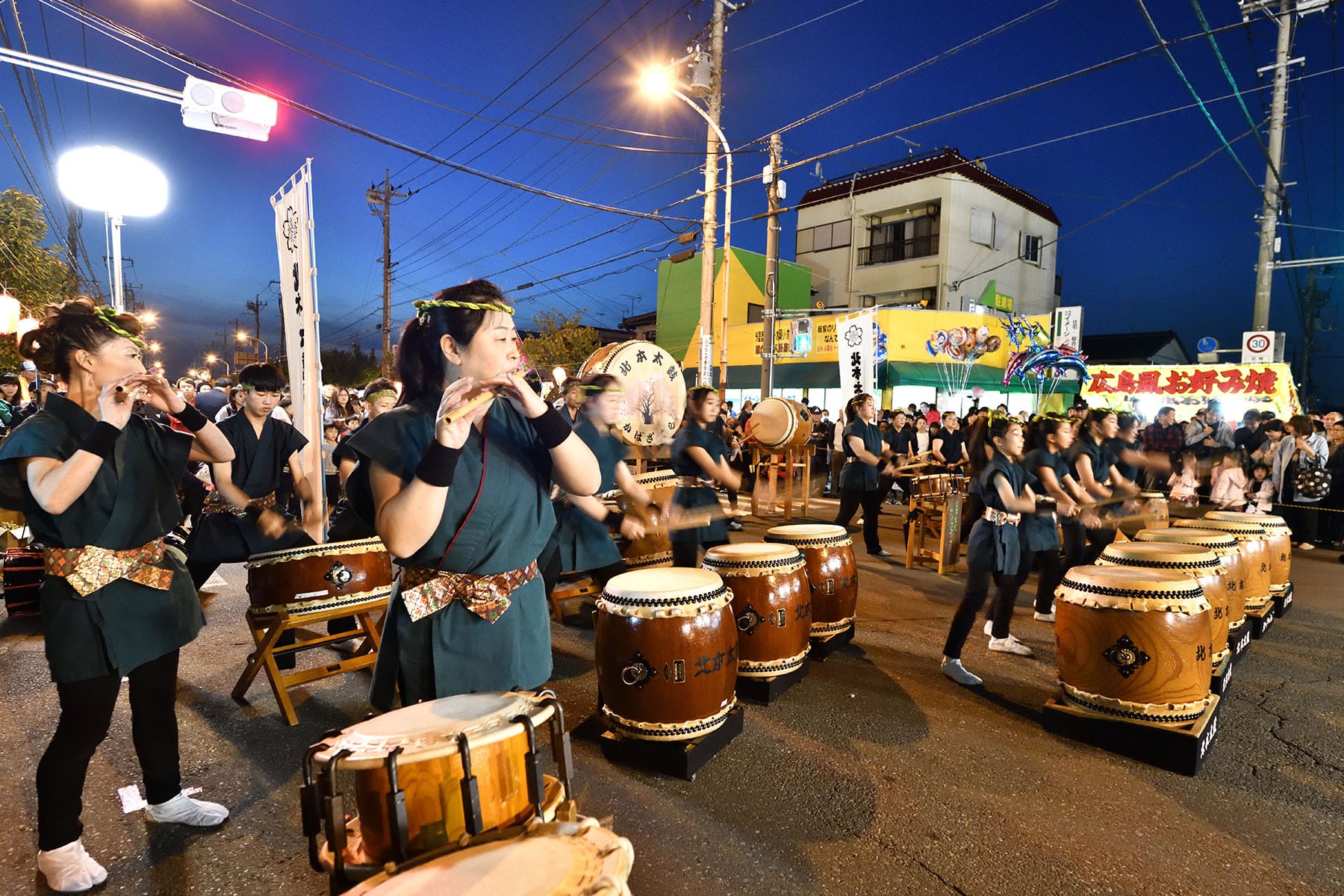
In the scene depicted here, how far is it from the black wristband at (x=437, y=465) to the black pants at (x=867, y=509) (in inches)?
269

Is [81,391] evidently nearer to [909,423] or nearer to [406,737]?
[406,737]

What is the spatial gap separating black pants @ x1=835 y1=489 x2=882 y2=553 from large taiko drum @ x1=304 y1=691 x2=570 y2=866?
22.0 feet

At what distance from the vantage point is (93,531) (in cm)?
219

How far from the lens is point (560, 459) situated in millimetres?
1707

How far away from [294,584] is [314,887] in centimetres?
170

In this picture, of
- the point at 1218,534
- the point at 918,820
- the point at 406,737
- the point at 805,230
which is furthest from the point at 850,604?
the point at 805,230

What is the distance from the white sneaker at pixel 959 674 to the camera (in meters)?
4.09

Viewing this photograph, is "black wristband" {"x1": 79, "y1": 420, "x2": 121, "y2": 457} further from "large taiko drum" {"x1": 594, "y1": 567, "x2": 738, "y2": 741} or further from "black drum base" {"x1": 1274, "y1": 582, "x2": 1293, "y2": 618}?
"black drum base" {"x1": 1274, "y1": 582, "x2": 1293, "y2": 618}

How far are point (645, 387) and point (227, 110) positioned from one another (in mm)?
5525

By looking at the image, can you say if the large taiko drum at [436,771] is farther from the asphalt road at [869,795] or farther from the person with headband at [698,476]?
the person with headband at [698,476]

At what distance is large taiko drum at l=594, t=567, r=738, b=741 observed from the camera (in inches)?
118

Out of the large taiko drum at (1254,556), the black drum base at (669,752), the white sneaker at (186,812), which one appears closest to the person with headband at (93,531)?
the white sneaker at (186,812)

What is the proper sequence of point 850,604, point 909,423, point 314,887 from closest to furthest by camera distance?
point 314,887
point 850,604
point 909,423

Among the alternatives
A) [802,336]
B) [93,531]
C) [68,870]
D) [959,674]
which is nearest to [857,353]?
[959,674]
